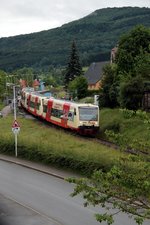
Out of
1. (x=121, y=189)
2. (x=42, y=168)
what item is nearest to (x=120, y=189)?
(x=121, y=189)

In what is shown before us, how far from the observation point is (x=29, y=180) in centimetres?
3027

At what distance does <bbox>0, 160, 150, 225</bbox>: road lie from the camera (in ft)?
69.3

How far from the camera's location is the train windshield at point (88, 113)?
146 ft

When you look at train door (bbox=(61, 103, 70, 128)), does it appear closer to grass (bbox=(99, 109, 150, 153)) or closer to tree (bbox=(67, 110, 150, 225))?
grass (bbox=(99, 109, 150, 153))

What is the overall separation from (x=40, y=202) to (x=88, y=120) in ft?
66.0

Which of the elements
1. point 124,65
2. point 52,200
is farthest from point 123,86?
point 52,200

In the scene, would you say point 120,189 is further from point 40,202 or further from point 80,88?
point 80,88

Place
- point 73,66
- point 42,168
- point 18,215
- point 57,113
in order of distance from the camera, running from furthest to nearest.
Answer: point 73,66, point 57,113, point 42,168, point 18,215

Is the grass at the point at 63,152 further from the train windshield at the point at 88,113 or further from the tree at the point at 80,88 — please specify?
the tree at the point at 80,88

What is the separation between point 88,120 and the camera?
145 feet

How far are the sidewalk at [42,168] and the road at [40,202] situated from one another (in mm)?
329

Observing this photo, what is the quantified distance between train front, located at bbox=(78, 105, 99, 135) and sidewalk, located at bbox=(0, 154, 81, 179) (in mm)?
7723

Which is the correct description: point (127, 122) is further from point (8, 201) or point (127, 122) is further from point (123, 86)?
point (8, 201)

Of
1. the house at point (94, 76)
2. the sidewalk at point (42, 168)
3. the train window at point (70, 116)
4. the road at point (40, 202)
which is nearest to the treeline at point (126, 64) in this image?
the train window at point (70, 116)
